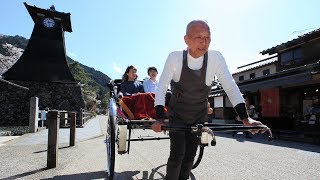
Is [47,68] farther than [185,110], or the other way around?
[47,68]

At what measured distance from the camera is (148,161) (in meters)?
6.11

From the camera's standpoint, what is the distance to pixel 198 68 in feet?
8.87

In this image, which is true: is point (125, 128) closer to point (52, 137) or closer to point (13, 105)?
point (52, 137)

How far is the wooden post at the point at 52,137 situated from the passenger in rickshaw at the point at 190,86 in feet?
9.82

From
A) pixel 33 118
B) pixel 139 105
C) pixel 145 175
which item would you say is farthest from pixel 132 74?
pixel 33 118

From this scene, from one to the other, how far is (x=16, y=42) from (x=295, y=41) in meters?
121

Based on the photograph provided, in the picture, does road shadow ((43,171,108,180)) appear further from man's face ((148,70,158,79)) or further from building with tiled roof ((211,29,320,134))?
building with tiled roof ((211,29,320,134))

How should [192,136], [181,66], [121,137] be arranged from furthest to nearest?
[121,137] < [192,136] < [181,66]

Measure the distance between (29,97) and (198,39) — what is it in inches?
1084

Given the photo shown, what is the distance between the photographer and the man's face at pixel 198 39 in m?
2.51

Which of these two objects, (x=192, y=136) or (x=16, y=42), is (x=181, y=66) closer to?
(x=192, y=136)

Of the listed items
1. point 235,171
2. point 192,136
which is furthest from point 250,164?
point 192,136

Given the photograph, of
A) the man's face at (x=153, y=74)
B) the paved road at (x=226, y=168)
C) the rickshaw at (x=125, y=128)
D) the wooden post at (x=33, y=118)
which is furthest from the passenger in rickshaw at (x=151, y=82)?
the wooden post at (x=33, y=118)

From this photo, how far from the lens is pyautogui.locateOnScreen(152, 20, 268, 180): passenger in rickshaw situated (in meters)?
2.54
